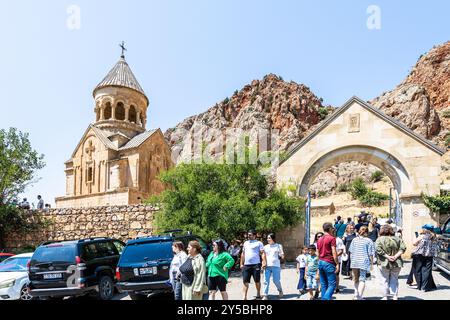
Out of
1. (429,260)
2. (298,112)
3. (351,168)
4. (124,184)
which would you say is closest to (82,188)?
(124,184)

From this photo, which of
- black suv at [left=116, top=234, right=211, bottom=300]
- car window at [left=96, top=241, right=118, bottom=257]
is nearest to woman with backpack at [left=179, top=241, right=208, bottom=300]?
black suv at [left=116, top=234, right=211, bottom=300]

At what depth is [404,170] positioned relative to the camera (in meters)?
15.3

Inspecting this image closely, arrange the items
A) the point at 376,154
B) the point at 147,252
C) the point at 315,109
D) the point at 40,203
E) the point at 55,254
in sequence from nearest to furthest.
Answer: the point at 147,252 → the point at 55,254 → the point at 376,154 → the point at 40,203 → the point at 315,109

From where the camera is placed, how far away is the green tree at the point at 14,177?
899 inches

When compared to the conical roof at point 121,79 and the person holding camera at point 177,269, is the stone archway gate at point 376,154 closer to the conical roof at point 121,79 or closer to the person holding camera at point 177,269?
the person holding camera at point 177,269

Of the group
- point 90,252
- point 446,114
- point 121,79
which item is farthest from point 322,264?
point 446,114

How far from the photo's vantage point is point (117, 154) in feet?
106

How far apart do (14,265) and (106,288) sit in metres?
3.91

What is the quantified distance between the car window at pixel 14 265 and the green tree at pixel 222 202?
4.98 metres

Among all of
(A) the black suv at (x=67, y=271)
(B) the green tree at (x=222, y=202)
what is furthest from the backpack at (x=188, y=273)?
(B) the green tree at (x=222, y=202)

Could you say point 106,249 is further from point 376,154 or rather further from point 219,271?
point 376,154

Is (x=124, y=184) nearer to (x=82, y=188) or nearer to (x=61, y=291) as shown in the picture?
(x=82, y=188)

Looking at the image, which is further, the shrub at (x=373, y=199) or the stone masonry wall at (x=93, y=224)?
the shrub at (x=373, y=199)
